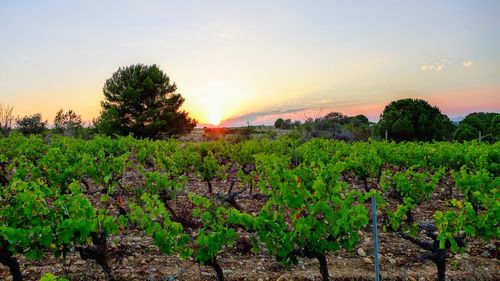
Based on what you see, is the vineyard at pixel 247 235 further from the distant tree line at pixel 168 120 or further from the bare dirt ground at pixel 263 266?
the distant tree line at pixel 168 120

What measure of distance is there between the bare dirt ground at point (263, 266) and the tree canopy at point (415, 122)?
2485cm

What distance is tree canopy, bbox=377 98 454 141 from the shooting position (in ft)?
96.8

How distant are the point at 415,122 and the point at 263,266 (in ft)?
90.9

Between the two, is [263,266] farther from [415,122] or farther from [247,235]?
[415,122]

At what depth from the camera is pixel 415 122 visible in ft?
98.4

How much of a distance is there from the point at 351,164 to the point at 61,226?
6.50 m

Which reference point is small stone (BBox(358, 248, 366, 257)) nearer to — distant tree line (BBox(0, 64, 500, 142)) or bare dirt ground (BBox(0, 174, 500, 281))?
bare dirt ground (BBox(0, 174, 500, 281))

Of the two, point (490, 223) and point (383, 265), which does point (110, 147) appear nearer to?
point (383, 265)

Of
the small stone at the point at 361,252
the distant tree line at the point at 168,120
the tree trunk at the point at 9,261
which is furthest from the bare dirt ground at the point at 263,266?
the distant tree line at the point at 168,120

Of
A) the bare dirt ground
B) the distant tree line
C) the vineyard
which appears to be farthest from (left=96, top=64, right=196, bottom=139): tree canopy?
the bare dirt ground

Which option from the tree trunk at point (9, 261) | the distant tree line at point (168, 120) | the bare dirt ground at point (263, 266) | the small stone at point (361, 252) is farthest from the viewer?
the distant tree line at point (168, 120)

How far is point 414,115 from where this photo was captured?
1180 inches

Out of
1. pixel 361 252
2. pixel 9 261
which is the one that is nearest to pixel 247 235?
pixel 361 252

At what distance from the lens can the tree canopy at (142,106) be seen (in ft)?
97.1
